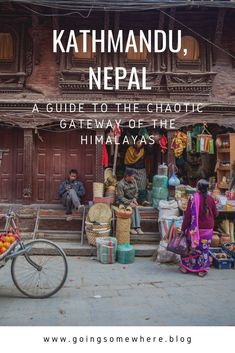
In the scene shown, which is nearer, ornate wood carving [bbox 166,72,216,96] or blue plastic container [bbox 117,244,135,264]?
blue plastic container [bbox 117,244,135,264]

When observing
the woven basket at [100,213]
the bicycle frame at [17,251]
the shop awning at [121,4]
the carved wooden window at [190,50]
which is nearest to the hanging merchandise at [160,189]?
the woven basket at [100,213]

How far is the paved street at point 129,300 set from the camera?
498 cm

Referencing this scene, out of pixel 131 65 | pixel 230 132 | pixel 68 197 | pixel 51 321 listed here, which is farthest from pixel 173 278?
pixel 131 65

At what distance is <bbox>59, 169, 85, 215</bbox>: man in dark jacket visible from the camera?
419 inches

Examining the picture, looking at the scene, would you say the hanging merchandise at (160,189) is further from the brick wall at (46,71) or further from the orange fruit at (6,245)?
the orange fruit at (6,245)

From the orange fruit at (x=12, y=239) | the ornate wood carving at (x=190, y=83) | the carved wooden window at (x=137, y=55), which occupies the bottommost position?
the orange fruit at (x=12, y=239)

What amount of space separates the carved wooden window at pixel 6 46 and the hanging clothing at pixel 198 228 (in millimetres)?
7493

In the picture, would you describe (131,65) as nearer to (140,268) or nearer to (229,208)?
(229,208)

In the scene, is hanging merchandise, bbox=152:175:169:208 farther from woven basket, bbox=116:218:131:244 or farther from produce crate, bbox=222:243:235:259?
produce crate, bbox=222:243:235:259

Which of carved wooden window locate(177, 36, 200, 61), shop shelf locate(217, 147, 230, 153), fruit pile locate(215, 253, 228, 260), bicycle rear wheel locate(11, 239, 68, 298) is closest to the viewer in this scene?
bicycle rear wheel locate(11, 239, 68, 298)

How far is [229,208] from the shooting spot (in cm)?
963

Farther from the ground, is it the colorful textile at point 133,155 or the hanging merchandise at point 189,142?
the hanging merchandise at point 189,142

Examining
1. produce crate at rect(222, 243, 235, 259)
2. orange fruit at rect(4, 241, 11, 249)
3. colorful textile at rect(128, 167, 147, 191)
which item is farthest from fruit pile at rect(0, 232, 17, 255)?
colorful textile at rect(128, 167, 147, 191)

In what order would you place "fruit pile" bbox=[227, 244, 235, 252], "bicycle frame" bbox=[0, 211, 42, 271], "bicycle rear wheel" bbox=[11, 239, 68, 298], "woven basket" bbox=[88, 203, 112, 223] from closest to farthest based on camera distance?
"bicycle frame" bbox=[0, 211, 42, 271] → "bicycle rear wheel" bbox=[11, 239, 68, 298] → "fruit pile" bbox=[227, 244, 235, 252] → "woven basket" bbox=[88, 203, 112, 223]
